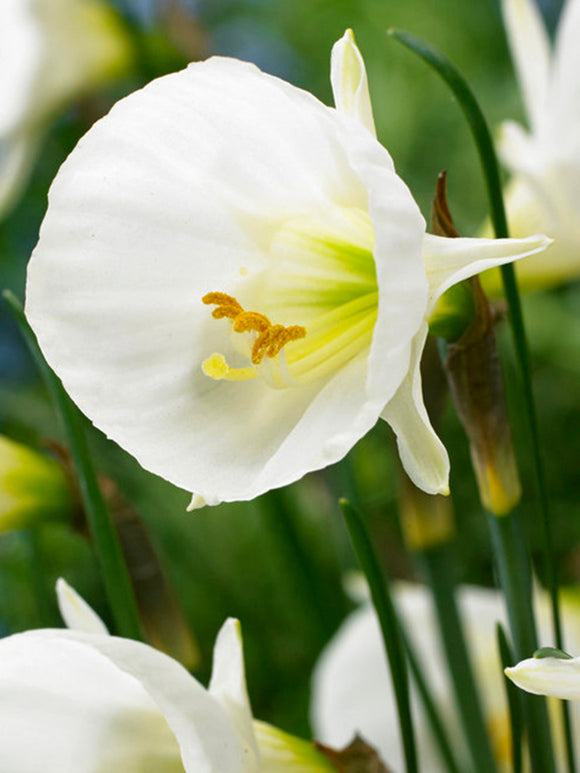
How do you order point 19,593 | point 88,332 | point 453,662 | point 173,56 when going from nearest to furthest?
point 88,332 → point 453,662 → point 173,56 → point 19,593


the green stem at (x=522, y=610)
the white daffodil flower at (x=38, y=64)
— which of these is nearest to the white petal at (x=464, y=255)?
the green stem at (x=522, y=610)

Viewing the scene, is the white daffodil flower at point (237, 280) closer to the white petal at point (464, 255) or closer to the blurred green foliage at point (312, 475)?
the white petal at point (464, 255)

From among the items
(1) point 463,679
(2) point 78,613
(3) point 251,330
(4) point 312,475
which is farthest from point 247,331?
(4) point 312,475

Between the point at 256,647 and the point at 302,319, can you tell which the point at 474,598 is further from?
the point at 256,647

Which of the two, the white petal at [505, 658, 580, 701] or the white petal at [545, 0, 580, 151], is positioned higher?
the white petal at [545, 0, 580, 151]

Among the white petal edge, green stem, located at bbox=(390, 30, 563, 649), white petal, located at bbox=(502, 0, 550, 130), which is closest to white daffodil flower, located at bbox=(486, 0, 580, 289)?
white petal, located at bbox=(502, 0, 550, 130)

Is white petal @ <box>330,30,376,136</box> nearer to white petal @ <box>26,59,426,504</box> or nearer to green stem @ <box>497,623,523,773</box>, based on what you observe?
white petal @ <box>26,59,426,504</box>

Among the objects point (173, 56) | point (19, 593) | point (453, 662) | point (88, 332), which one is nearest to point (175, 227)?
point (88, 332)

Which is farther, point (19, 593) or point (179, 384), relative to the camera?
point (19, 593)
